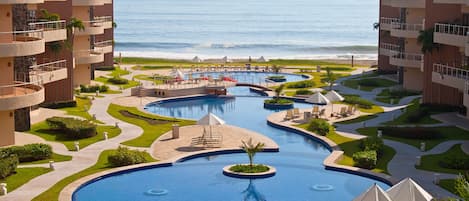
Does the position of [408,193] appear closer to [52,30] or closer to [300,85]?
[52,30]

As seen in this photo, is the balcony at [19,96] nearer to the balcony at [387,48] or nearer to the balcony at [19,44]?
the balcony at [19,44]

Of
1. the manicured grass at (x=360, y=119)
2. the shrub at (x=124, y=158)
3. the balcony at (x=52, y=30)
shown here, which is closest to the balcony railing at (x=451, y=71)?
the manicured grass at (x=360, y=119)

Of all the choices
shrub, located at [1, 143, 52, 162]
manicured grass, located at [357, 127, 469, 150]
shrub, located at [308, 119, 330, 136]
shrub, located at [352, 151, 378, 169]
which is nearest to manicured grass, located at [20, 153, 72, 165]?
shrub, located at [1, 143, 52, 162]

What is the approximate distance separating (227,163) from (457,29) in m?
19.2

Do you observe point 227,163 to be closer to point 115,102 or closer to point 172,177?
point 172,177

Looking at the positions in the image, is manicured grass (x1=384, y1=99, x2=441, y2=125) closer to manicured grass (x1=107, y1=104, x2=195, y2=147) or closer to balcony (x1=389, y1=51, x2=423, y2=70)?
balcony (x1=389, y1=51, x2=423, y2=70)

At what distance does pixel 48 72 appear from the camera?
165ft

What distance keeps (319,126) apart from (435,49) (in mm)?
12072

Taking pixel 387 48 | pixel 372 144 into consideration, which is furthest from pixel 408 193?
pixel 387 48

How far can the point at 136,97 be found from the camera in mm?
61938

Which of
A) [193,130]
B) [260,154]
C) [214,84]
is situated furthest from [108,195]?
[214,84]

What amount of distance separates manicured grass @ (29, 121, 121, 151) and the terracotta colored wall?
2247 cm

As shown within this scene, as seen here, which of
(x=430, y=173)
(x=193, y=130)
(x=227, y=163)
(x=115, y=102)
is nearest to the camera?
(x=430, y=173)

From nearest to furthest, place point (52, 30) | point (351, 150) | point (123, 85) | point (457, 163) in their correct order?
1. point (457, 163)
2. point (351, 150)
3. point (52, 30)
4. point (123, 85)
